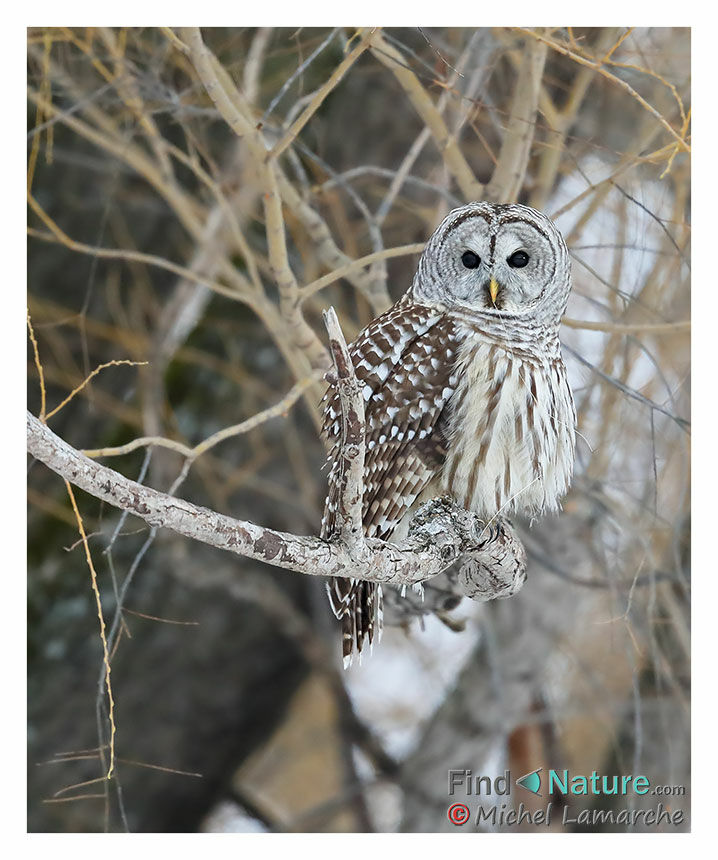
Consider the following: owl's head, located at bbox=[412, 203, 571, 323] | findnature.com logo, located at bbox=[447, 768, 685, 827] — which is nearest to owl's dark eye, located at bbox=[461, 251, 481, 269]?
owl's head, located at bbox=[412, 203, 571, 323]

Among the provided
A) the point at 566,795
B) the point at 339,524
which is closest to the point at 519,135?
the point at 339,524

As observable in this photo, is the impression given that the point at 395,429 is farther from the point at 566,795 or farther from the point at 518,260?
the point at 566,795

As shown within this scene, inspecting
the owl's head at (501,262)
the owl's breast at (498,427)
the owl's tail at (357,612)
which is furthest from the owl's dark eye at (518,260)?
the owl's tail at (357,612)

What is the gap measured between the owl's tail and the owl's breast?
0.72 ft

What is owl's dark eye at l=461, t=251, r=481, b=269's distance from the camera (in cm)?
170

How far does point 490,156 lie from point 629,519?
2.76 ft

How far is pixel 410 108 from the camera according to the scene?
8.66ft

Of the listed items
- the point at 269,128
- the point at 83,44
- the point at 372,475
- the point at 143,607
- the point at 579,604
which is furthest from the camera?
the point at 579,604

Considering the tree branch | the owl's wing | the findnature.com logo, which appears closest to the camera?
the tree branch

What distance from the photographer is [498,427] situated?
1.68 metres

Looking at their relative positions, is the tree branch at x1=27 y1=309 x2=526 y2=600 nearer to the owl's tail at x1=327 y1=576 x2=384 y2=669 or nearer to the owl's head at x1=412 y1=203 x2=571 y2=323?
the owl's tail at x1=327 y1=576 x2=384 y2=669

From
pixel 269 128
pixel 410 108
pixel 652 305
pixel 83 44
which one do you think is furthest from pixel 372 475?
pixel 410 108
